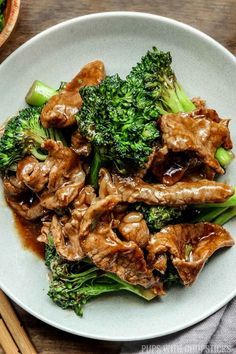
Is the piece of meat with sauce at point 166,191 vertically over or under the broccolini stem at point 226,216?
over

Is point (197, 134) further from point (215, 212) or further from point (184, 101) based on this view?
point (215, 212)

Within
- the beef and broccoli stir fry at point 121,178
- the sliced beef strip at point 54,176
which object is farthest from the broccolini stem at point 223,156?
the sliced beef strip at point 54,176

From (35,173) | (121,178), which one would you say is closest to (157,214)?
(121,178)

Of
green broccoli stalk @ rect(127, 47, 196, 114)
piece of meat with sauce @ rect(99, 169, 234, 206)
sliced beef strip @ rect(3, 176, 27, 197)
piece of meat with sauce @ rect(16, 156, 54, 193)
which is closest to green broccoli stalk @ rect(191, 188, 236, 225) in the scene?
piece of meat with sauce @ rect(99, 169, 234, 206)

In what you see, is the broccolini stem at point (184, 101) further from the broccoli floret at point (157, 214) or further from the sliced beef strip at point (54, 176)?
the sliced beef strip at point (54, 176)

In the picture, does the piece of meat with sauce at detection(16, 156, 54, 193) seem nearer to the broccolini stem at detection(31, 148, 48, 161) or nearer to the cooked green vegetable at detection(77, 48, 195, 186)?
the broccolini stem at detection(31, 148, 48, 161)

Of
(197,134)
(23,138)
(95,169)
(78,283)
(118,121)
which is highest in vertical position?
(118,121)
